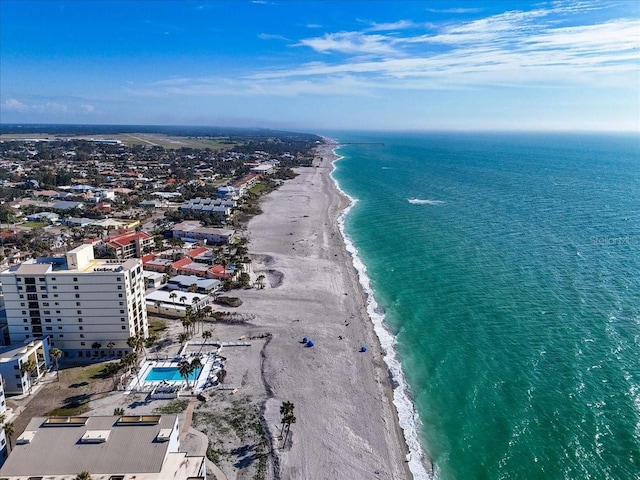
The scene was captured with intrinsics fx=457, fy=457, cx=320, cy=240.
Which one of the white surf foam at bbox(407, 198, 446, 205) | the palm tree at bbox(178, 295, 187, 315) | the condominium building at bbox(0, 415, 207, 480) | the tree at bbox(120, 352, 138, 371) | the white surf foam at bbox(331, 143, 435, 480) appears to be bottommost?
the white surf foam at bbox(331, 143, 435, 480)

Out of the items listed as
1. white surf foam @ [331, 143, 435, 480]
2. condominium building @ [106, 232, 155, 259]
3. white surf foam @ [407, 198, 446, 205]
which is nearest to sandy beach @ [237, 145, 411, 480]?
white surf foam @ [331, 143, 435, 480]

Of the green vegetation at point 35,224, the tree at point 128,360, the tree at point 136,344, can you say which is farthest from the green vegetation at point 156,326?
the green vegetation at point 35,224

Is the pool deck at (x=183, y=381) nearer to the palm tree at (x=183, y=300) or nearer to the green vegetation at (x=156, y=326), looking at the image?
the green vegetation at (x=156, y=326)

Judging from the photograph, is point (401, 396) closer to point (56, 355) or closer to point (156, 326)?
point (156, 326)

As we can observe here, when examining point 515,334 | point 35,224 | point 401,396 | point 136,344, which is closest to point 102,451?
point 136,344

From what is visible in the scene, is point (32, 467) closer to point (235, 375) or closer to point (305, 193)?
point (235, 375)

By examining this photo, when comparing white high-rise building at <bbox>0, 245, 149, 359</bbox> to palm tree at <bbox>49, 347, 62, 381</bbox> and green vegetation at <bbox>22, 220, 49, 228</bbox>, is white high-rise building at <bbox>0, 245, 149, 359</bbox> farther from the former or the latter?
green vegetation at <bbox>22, 220, 49, 228</bbox>

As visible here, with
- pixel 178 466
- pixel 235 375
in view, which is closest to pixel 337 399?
pixel 235 375

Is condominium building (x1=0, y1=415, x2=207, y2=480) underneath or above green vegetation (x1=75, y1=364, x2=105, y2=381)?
above
